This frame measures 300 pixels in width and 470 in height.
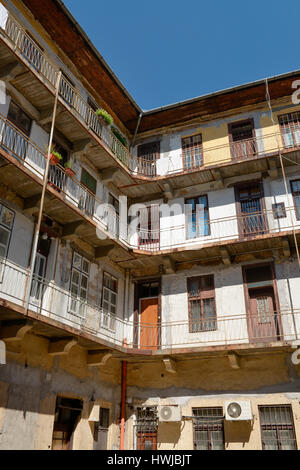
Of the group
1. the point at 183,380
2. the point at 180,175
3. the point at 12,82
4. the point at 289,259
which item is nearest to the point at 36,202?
the point at 12,82

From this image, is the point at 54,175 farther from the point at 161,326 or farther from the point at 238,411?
the point at 238,411

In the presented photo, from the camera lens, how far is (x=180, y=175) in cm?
1595

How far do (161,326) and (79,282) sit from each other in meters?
3.50

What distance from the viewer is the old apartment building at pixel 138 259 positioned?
11.2 metres

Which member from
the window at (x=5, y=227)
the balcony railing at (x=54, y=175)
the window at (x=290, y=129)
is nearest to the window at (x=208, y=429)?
the balcony railing at (x=54, y=175)

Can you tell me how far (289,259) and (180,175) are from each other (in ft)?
16.7

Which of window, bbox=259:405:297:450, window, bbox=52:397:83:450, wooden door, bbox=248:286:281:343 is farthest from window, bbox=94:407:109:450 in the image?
wooden door, bbox=248:286:281:343

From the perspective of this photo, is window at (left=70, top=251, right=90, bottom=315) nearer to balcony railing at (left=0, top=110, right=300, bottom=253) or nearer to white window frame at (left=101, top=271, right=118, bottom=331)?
white window frame at (left=101, top=271, right=118, bottom=331)

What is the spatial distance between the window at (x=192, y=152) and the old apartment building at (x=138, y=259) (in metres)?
0.08

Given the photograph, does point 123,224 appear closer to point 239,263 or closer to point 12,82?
point 239,263

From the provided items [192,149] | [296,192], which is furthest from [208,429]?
[192,149]

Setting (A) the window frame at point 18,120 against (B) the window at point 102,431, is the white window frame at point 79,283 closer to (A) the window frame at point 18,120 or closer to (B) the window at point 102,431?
(B) the window at point 102,431

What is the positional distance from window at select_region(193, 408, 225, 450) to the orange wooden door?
2.76 metres

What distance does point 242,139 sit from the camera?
16.6 meters
